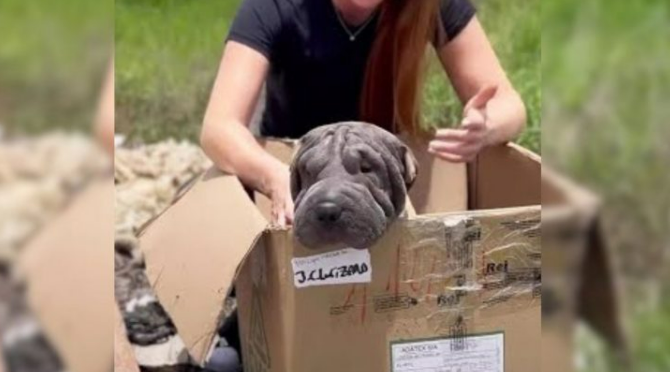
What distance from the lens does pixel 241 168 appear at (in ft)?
4.90

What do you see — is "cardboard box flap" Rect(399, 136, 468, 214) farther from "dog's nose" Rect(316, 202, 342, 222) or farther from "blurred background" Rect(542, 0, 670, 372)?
"blurred background" Rect(542, 0, 670, 372)

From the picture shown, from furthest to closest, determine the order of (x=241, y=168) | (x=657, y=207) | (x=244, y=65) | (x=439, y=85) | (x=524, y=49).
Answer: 1. (x=524, y=49)
2. (x=439, y=85)
3. (x=244, y=65)
4. (x=241, y=168)
5. (x=657, y=207)

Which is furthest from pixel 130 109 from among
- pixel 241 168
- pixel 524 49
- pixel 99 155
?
pixel 99 155

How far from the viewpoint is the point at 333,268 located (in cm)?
128

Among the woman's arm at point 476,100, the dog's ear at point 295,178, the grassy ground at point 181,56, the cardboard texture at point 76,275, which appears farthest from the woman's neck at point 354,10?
the cardboard texture at point 76,275

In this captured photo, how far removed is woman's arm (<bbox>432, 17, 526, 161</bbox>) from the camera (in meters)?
1.56

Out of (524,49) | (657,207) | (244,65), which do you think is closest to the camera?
(657,207)

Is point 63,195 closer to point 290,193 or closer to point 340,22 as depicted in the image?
point 290,193

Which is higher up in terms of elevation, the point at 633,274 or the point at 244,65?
the point at 244,65

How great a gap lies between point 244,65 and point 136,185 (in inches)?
24.9

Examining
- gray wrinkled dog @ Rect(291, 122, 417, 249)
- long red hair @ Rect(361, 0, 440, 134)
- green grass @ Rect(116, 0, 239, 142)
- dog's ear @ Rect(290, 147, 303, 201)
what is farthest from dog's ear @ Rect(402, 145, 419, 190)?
green grass @ Rect(116, 0, 239, 142)

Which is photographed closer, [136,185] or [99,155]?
[99,155]

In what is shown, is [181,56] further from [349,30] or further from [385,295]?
[385,295]

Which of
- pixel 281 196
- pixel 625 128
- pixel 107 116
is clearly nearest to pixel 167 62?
pixel 281 196
